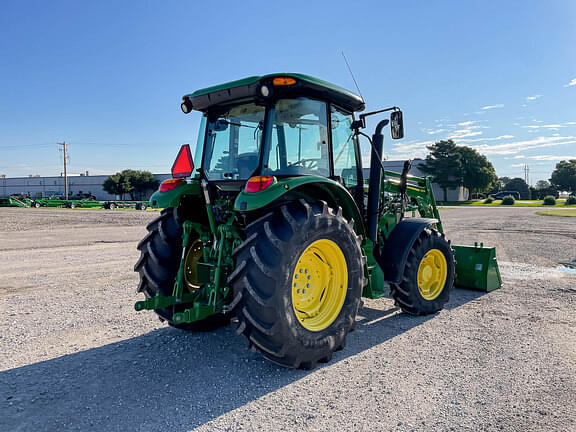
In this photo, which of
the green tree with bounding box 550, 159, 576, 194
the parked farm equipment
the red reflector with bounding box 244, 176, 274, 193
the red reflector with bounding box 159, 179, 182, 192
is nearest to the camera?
the red reflector with bounding box 244, 176, 274, 193

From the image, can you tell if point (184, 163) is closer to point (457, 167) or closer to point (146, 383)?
point (146, 383)

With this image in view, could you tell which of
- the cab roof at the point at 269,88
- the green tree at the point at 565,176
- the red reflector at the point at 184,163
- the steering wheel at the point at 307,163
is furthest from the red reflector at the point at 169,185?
the green tree at the point at 565,176

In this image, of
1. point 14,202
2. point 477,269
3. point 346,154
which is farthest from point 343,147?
point 14,202

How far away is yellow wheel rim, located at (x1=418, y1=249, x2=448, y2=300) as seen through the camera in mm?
5602

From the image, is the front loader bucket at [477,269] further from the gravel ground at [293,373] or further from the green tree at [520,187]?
the green tree at [520,187]

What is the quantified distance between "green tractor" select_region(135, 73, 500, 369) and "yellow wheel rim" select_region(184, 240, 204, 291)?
0.04ft

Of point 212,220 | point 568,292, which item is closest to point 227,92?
point 212,220

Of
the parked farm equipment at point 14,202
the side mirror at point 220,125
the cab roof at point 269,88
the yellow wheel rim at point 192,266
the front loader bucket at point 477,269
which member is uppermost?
the cab roof at point 269,88

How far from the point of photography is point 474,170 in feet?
198

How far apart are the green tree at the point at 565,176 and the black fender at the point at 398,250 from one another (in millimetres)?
93085

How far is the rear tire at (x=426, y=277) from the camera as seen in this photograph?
5137 mm

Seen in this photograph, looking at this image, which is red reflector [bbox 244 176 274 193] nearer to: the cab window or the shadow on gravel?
the cab window

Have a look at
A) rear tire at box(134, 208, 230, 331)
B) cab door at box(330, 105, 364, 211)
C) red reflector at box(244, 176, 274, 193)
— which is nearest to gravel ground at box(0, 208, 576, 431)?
rear tire at box(134, 208, 230, 331)

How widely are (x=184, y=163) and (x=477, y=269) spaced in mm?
5170
